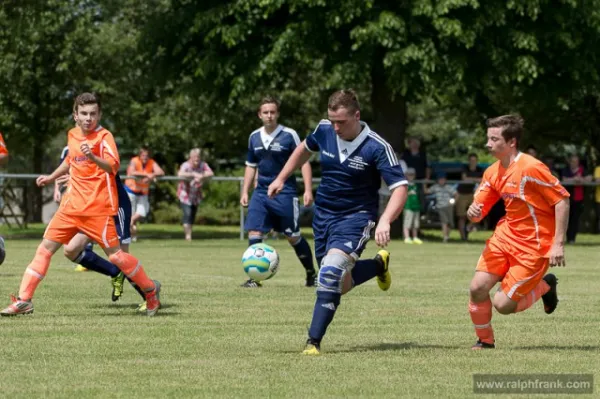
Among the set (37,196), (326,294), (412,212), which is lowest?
(37,196)

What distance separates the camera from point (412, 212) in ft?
90.5

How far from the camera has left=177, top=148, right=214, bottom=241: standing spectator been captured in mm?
27359

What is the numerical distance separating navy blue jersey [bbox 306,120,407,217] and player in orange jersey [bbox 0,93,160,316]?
2409mm

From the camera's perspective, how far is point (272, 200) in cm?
1496

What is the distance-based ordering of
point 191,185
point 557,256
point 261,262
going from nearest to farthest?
point 557,256, point 261,262, point 191,185

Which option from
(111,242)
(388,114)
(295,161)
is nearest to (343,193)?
(295,161)

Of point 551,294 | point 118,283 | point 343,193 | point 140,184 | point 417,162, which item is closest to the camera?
point 343,193

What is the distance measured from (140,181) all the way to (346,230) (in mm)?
17231

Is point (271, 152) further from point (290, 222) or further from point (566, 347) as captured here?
point (566, 347)

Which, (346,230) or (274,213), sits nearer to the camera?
(346,230)

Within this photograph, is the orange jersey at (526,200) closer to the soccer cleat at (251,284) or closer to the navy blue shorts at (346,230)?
the navy blue shorts at (346,230)

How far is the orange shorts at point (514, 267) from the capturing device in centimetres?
917

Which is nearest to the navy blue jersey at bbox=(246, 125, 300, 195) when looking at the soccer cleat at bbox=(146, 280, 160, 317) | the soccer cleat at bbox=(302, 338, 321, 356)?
the soccer cleat at bbox=(146, 280, 160, 317)

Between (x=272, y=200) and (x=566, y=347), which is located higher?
(x=272, y=200)
